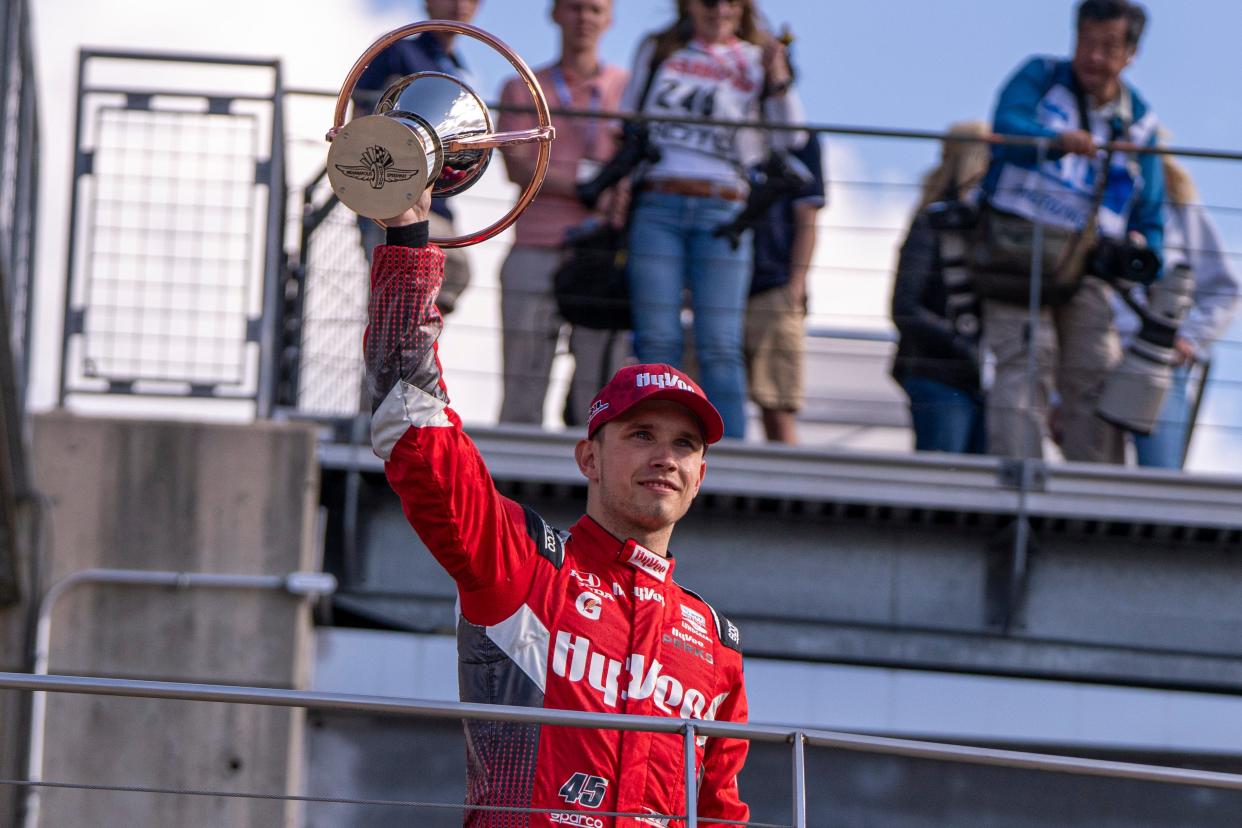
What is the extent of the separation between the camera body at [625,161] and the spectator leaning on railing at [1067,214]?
3.86 ft

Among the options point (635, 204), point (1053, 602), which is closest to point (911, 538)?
point (1053, 602)

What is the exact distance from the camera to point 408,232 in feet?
10.3

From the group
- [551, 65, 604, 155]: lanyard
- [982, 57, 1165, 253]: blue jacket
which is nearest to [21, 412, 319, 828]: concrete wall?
[551, 65, 604, 155]: lanyard

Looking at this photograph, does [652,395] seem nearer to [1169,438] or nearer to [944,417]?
[944,417]

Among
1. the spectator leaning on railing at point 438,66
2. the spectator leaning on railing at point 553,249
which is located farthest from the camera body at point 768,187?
the spectator leaning on railing at point 438,66

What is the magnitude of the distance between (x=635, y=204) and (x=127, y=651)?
2192 millimetres

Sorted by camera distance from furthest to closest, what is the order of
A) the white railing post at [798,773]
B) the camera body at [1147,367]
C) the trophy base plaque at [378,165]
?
1. the camera body at [1147,367]
2. the white railing post at [798,773]
3. the trophy base plaque at [378,165]

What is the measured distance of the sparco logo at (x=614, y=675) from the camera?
3361mm

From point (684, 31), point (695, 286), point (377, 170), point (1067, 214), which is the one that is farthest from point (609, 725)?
point (1067, 214)

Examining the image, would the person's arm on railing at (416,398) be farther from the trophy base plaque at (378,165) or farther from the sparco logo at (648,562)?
the sparco logo at (648,562)

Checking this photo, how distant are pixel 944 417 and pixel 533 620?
3.57 m

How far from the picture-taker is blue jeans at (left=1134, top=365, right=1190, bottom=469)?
263 inches

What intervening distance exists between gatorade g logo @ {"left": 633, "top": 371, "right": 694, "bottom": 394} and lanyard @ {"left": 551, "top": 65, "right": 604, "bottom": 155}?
10.9 feet

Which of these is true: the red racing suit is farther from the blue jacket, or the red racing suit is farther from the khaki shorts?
the blue jacket
